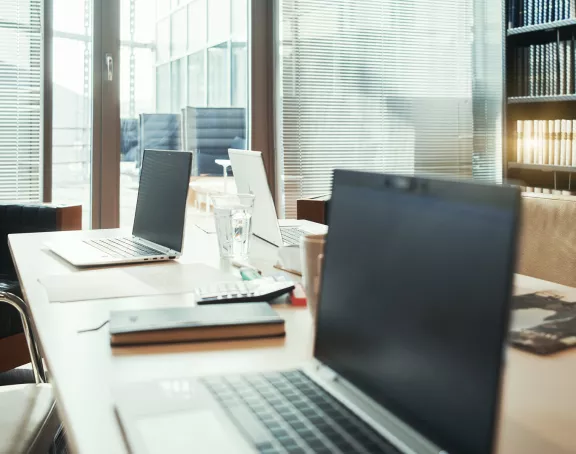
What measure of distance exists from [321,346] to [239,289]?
485 millimetres

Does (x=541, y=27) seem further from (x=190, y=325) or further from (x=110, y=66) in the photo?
(x=190, y=325)

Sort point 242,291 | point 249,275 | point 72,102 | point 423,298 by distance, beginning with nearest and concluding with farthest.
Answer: point 423,298 < point 242,291 < point 249,275 < point 72,102

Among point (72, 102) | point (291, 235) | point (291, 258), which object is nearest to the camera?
point (291, 258)

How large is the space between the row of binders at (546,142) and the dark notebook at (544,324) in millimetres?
3081

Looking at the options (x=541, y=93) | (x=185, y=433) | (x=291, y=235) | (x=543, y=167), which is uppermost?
(x=541, y=93)

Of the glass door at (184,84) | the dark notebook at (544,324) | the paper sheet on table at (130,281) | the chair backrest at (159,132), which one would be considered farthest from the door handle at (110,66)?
the dark notebook at (544,324)

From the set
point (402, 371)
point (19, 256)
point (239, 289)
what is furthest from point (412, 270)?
point (19, 256)

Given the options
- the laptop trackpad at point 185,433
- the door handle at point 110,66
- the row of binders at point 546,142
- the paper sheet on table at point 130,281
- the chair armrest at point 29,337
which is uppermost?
the door handle at point 110,66

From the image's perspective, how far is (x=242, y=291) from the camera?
1.32m

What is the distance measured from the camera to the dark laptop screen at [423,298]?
0.59 metres

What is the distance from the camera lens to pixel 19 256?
1910 mm

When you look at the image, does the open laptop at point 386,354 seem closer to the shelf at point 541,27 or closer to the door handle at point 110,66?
the door handle at point 110,66

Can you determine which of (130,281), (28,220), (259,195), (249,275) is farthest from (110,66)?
(249,275)

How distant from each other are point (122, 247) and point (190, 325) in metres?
0.99
